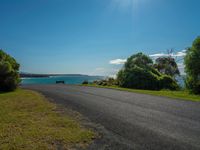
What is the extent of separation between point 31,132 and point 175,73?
45.4m

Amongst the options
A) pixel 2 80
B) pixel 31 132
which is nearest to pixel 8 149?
pixel 31 132

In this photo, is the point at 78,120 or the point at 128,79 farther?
the point at 128,79

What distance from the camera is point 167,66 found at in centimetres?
4625

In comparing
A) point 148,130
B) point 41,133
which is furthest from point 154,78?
point 41,133

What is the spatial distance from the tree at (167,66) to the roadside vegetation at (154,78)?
13984mm

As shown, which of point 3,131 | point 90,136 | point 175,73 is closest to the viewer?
point 90,136

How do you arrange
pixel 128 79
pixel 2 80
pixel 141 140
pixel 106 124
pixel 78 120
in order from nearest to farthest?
pixel 141 140
pixel 106 124
pixel 78 120
pixel 2 80
pixel 128 79

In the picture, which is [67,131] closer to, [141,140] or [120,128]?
[120,128]

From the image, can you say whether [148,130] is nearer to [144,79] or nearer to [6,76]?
[6,76]

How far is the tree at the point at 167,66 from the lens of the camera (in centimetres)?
4588

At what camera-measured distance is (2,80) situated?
20047 millimetres

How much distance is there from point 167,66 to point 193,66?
28.6 m

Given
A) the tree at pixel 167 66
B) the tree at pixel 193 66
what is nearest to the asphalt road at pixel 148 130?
the tree at pixel 193 66

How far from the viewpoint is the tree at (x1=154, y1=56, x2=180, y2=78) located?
45.9 meters
